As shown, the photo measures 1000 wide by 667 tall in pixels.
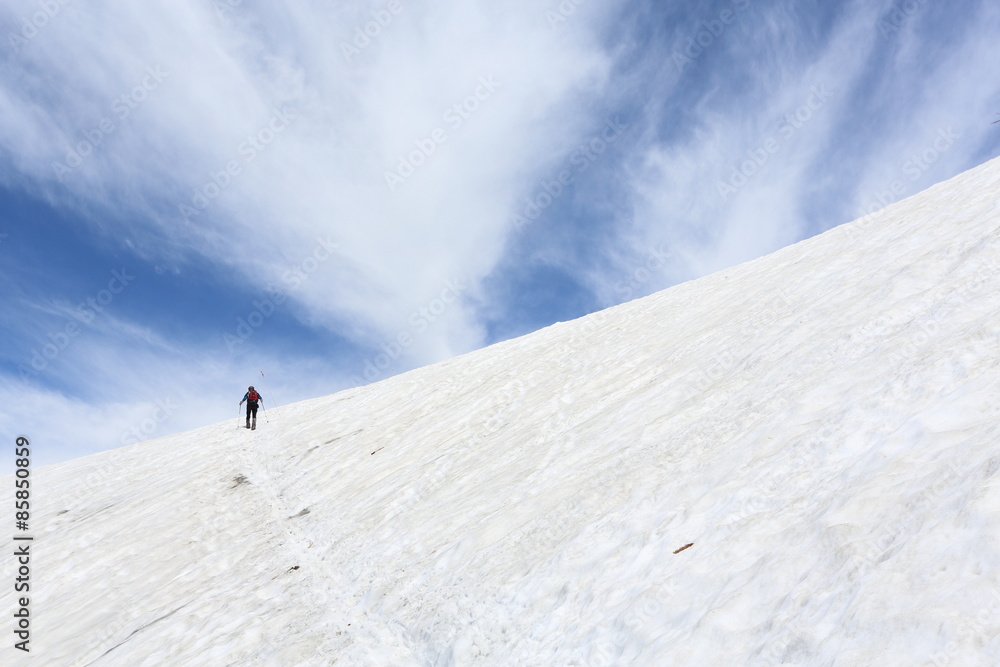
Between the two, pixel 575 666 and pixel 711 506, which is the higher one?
pixel 711 506

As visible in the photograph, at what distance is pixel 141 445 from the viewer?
34.2 meters

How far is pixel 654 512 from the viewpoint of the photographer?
859 cm

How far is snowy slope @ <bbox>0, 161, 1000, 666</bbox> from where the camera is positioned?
5410mm

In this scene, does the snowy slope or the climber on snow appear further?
the climber on snow

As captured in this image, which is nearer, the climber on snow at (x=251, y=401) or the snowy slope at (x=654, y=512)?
the snowy slope at (x=654, y=512)

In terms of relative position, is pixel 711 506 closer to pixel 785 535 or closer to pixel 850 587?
pixel 785 535

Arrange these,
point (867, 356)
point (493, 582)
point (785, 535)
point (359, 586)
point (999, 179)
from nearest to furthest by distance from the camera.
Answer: point (785, 535)
point (493, 582)
point (867, 356)
point (359, 586)
point (999, 179)

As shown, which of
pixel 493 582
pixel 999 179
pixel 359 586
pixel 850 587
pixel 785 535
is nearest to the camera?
pixel 850 587

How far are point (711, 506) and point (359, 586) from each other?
7.70 m

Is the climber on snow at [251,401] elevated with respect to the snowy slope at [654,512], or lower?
elevated

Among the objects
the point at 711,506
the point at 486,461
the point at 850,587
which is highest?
the point at 486,461

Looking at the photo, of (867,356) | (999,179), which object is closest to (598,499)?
(867,356)

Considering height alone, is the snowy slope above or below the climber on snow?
below

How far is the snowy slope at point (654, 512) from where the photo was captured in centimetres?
541
